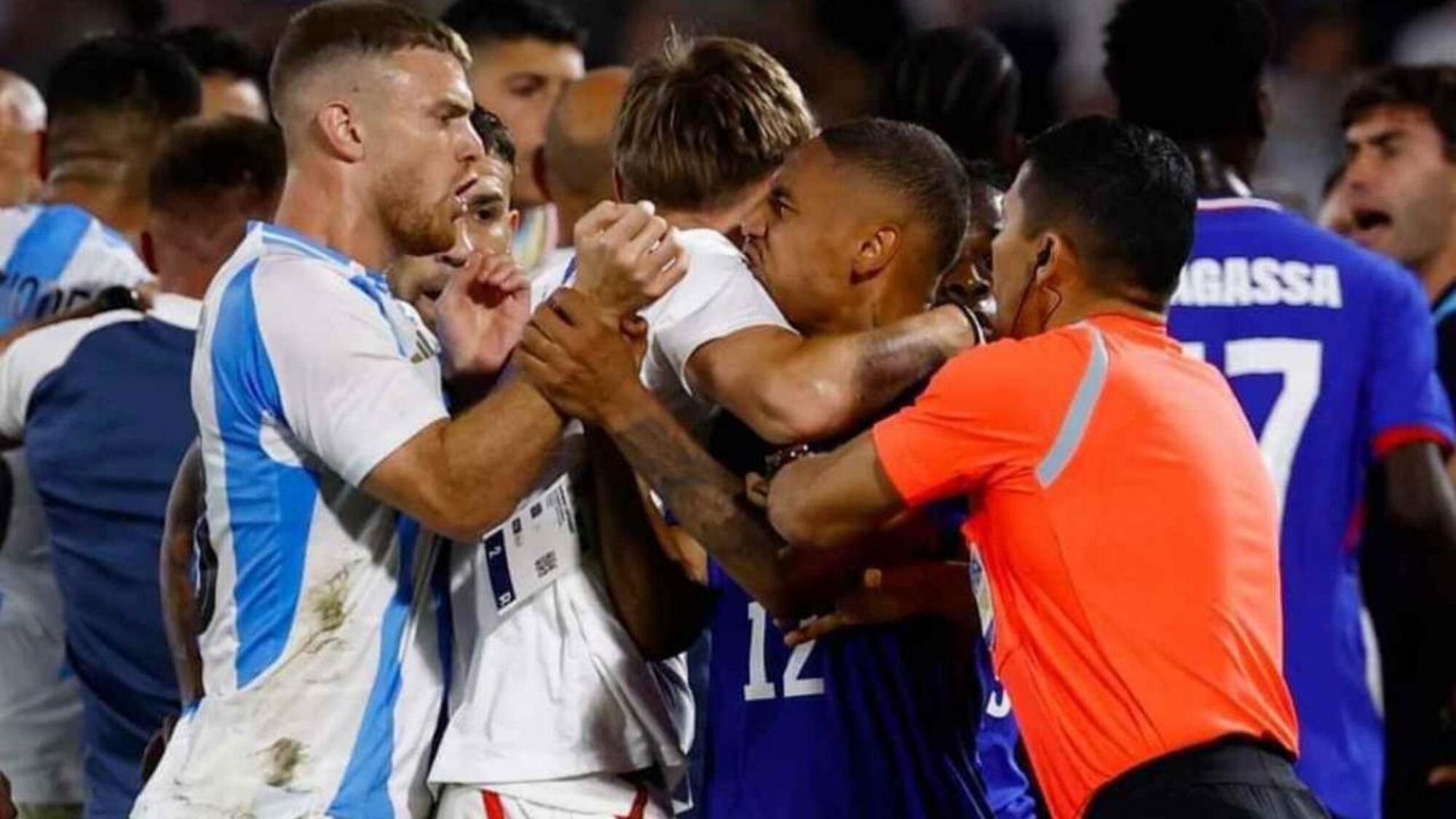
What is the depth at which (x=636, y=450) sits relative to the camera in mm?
4266

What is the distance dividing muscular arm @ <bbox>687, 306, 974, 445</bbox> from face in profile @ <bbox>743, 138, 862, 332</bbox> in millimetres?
69

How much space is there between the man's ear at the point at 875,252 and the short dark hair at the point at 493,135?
0.88 metres

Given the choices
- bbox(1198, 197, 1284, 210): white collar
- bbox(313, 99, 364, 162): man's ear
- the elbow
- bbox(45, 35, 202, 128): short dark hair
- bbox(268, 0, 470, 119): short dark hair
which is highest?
bbox(268, 0, 470, 119): short dark hair

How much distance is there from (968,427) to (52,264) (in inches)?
134

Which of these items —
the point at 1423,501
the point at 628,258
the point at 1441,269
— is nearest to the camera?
the point at 628,258

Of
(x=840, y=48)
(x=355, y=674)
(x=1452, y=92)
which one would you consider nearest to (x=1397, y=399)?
(x=1452, y=92)

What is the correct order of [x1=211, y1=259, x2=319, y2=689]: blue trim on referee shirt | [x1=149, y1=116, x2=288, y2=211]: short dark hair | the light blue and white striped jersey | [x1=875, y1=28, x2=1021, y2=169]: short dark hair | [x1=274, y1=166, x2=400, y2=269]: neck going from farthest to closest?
[x1=875, y1=28, x2=1021, y2=169]: short dark hair → the light blue and white striped jersey → [x1=149, y1=116, x2=288, y2=211]: short dark hair → [x1=274, y1=166, x2=400, y2=269]: neck → [x1=211, y1=259, x2=319, y2=689]: blue trim on referee shirt

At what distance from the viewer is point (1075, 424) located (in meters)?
3.99

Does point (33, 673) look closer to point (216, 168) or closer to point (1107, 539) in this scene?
point (216, 168)

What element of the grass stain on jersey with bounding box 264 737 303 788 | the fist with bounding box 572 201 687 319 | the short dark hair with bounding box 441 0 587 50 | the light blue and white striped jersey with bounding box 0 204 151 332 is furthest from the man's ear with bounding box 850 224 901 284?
the short dark hair with bounding box 441 0 587 50

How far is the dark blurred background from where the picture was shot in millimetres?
12609

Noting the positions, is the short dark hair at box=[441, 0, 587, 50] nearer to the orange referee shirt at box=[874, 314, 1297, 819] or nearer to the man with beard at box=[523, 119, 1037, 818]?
the man with beard at box=[523, 119, 1037, 818]

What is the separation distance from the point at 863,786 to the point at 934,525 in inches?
17.9

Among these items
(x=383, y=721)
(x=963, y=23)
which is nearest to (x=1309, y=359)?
(x=383, y=721)
